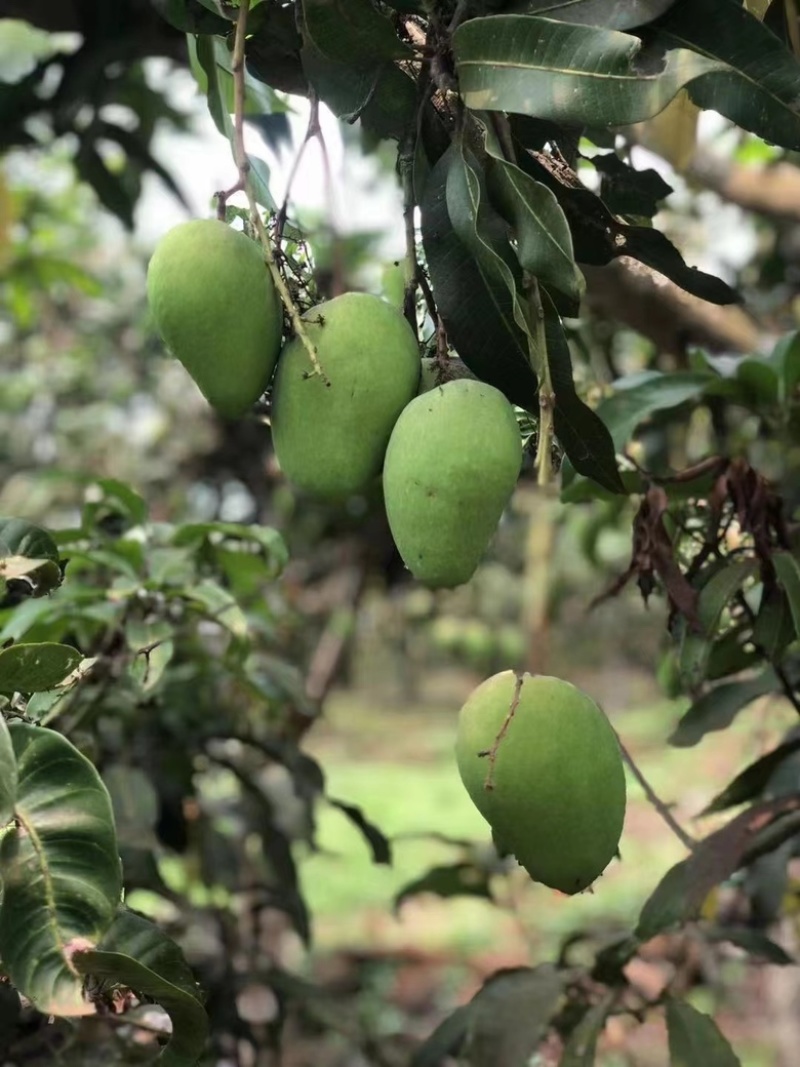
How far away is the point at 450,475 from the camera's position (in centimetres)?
52

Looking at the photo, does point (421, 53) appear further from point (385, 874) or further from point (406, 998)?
point (385, 874)

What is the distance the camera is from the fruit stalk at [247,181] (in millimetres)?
549

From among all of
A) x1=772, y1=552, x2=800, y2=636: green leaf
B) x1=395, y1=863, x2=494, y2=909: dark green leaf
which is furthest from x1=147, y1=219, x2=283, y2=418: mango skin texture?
x1=395, y1=863, x2=494, y2=909: dark green leaf

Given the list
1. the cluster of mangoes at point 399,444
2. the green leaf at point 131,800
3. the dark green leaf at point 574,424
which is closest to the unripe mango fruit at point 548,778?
the cluster of mangoes at point 399,444

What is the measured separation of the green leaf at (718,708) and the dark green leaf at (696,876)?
0.10 metres

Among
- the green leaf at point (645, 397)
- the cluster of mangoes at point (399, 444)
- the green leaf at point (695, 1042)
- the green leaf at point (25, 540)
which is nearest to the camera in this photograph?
the cluster of mangoes at point (399, 444)

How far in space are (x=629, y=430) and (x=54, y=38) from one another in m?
1.30

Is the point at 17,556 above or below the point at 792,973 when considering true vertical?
above

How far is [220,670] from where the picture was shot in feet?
5.08

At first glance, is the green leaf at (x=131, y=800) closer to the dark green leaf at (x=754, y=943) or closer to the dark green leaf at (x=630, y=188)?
the dark green leaf at (x=754, y=943)

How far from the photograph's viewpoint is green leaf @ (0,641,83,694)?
546 mm

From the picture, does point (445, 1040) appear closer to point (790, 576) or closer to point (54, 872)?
point (790, 576)

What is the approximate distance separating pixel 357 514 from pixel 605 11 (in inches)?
68.1

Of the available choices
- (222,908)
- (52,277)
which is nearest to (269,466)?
(52,277)
